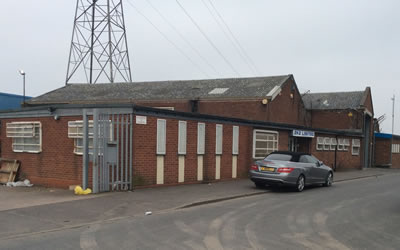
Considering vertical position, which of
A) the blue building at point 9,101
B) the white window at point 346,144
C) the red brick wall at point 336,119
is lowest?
the white window at point 346,144

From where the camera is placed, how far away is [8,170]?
596 inches

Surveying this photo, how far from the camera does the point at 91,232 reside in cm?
751

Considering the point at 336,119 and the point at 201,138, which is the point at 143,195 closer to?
the point at 201,138

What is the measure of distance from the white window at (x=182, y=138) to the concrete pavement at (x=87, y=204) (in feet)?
4.42

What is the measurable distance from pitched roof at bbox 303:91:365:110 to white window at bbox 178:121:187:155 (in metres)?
29.0

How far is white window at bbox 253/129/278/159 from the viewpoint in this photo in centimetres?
1923

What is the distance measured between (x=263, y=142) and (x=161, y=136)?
7739mm

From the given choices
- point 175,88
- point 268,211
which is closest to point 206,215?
point 268,211

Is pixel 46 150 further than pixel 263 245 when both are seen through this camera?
Yes

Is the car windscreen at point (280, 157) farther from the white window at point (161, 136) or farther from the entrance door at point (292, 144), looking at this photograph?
the entrance door at point (292, 144)

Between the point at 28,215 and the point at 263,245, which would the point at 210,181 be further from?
the point at 263,245

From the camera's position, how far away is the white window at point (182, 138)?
14.6m

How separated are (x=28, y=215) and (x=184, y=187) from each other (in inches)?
247

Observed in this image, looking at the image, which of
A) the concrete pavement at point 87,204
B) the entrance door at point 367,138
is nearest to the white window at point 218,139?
the concrete pavement at point 87,204
